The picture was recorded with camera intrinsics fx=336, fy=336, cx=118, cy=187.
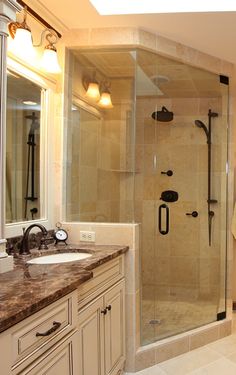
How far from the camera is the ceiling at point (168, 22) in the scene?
7.16 feet

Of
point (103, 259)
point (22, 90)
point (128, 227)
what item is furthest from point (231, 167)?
point (22, 90)

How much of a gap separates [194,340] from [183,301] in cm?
68

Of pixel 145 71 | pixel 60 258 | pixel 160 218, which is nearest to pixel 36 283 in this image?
pixel 60 258

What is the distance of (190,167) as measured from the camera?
3629 mm

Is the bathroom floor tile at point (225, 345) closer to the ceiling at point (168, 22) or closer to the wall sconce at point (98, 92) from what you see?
the wall sconce at point (98, 92)

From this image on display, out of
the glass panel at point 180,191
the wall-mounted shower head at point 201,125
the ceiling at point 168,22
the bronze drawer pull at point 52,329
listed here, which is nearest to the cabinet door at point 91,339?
the bronze drawer pull at point 52,329

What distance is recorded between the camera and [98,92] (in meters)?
2.92

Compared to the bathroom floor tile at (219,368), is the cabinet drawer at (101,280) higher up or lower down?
higher up

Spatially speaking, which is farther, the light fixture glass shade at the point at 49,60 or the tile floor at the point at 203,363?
the tile floor at the point at 203,363

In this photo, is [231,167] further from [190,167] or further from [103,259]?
[103,259]

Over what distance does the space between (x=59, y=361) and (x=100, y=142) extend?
1968 mm

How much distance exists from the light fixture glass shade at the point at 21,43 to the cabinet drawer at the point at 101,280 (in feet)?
4.47

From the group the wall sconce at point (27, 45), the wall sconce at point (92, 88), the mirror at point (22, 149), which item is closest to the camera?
the wall sconce at point (27, 45)

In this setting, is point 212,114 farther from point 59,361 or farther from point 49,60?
point 59,361
